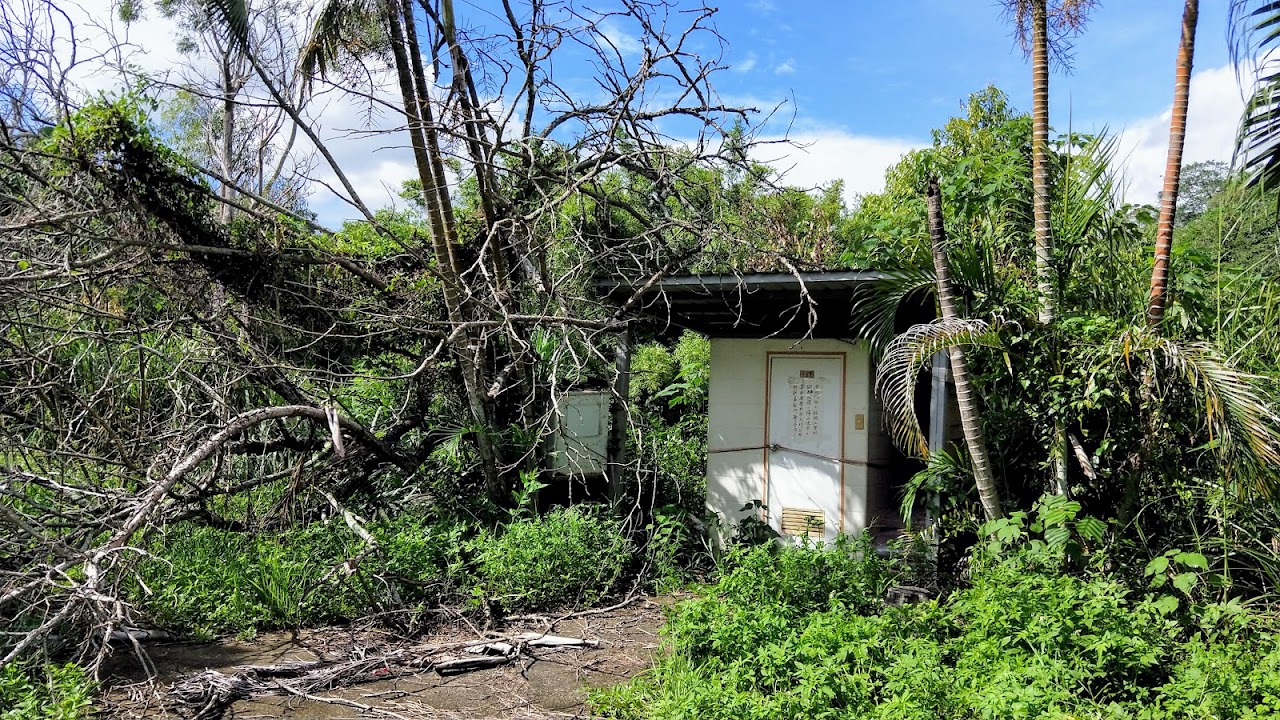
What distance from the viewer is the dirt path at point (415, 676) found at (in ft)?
17.8

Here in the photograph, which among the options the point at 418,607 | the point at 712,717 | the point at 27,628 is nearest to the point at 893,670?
the point at 712,717

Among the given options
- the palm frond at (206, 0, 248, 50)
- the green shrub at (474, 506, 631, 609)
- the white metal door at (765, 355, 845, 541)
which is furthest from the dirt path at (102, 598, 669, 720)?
the palm frond at (206, 0, 248, 50)

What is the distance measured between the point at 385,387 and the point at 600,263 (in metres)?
2.57

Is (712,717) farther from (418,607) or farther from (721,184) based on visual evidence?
(721,184)

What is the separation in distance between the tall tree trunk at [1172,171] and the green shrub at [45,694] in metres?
6.76

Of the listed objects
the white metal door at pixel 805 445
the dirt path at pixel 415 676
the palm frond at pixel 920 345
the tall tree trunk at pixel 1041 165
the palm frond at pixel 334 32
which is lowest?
the dirt path at pixel 415 676

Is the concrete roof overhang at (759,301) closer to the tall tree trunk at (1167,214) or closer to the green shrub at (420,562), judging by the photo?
the tall tree trunk at (1167,214)

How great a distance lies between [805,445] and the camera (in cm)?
845

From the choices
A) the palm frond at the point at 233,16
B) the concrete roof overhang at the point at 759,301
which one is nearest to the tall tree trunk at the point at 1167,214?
the concrete roof overhang at the point at 759,301

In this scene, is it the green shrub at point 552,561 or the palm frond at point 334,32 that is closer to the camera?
the green shrub at point 552,561

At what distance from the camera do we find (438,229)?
7840 millimetres

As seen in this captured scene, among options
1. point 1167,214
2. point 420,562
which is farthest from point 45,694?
point 1167,214

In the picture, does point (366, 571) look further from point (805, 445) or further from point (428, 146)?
point (805, 445)

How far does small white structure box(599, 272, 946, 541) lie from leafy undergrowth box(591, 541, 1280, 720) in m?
2.28
